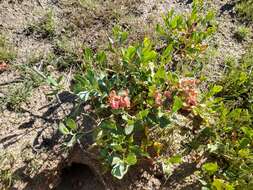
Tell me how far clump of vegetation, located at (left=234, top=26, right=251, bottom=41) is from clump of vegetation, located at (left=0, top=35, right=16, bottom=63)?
1.99m

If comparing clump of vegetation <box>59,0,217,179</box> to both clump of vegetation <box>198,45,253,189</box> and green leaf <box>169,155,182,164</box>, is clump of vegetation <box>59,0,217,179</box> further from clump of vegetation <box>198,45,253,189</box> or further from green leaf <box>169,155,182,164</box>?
clump of vegetation <box>198,45,253,189</box>

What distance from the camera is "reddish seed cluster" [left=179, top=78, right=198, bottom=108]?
117 inches

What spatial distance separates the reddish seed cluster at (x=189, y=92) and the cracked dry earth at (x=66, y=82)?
0.47m

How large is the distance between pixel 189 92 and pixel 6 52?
1.60m

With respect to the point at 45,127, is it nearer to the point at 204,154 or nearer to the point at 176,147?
the point at 176,147

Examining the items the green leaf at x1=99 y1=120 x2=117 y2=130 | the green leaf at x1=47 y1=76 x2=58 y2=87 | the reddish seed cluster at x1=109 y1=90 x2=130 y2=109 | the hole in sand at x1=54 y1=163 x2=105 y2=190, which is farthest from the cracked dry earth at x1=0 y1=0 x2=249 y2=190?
the reddish seed cluster at x1=109 y1=90 x2=130 y2=109

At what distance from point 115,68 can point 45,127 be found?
2.38 ft

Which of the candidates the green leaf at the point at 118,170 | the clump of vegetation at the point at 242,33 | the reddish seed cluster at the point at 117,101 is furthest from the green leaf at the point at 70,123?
the clump of vegetation at the point at 242,33

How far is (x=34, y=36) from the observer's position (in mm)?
Answer: 3600

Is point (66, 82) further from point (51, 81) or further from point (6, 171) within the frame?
point (6, 171)

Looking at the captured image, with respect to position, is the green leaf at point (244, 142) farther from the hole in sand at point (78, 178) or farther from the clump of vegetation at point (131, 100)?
the hole in sand at point (78, 178)

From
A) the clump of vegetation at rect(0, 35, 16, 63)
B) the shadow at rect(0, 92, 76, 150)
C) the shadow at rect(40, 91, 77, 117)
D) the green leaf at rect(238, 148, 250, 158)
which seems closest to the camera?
the green leaf at rect(238, 148, 250, 158)

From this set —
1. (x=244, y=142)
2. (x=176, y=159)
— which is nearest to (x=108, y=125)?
(x=176, y=159)

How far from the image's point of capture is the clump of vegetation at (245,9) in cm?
371
